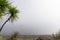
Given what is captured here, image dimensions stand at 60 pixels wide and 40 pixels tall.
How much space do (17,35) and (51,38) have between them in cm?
162

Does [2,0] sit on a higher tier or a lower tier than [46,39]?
higher

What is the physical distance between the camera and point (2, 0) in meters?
5.86

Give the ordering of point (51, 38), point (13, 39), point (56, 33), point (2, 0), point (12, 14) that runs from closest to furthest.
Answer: point (2, 0)
point (12, 14)
point (13, 39)
point (51, 38)
point (56, 33)

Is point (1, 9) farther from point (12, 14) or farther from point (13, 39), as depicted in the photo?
point (13, 39)

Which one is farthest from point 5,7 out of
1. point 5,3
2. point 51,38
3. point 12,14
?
point 51,38

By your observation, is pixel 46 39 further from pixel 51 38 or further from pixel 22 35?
pixel 22 35

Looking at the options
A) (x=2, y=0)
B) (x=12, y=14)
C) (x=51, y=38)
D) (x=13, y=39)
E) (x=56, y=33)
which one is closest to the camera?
(x=2, y=0)

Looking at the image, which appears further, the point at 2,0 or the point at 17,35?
the point at 17,35

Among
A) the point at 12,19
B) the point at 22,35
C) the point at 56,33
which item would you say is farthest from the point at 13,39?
the point at 56,33

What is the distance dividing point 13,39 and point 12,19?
1788 millimetres

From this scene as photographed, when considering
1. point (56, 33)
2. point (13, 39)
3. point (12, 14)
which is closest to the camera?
point (12, 14)

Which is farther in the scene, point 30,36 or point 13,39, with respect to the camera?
point 30,36

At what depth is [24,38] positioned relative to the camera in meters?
9.37

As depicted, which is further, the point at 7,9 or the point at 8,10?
the point at 8,10
